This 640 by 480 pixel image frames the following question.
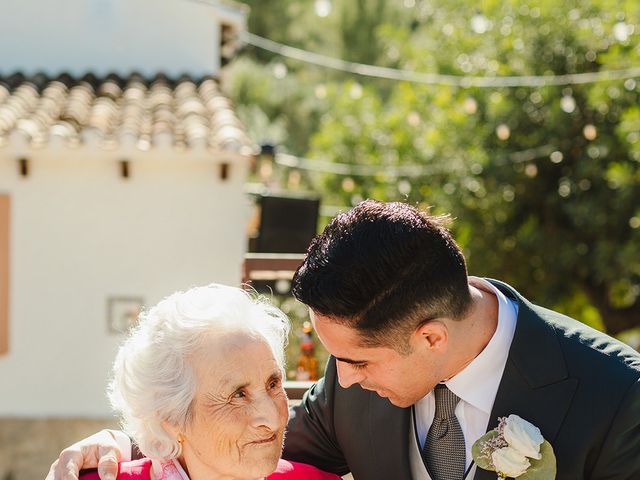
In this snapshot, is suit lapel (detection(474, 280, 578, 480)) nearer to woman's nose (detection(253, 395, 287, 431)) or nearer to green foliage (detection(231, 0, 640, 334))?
woman's nose (detection(253, 395, 287, 431))

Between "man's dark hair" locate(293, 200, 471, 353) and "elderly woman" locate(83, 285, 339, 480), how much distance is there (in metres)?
0.33

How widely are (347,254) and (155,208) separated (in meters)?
6.54

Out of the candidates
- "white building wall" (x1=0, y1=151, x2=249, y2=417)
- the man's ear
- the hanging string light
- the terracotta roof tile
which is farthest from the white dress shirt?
the hanging string light

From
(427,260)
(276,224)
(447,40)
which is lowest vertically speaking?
(276,224)

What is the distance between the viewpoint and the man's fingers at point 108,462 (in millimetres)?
2711

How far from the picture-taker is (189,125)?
855 centimetres

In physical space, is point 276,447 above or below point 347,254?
below

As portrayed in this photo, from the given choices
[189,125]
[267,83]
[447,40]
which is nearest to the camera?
[189,125]

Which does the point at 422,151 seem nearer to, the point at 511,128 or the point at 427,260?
the point at 511,128

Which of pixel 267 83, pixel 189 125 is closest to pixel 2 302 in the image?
pixel 189 125

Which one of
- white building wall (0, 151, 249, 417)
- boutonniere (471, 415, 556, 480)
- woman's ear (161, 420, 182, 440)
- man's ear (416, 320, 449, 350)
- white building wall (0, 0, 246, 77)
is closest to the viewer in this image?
boutonniere (471, 415, 556, 480)

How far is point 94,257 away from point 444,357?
21.7 feet

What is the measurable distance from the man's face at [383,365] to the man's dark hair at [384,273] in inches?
1.2

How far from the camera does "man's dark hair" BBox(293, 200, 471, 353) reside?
2.43 m
